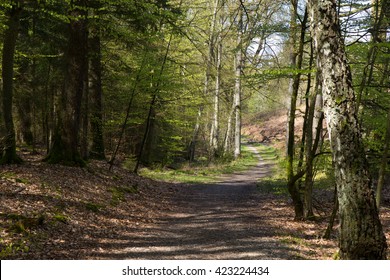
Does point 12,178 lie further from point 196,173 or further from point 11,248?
point 196,173

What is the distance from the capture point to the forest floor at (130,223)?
614 centimetres

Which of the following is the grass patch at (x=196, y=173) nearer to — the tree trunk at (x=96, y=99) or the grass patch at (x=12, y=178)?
the tree trunk at (x=96, y=99)

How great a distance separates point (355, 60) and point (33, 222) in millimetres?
7925

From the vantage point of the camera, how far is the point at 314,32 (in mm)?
4582

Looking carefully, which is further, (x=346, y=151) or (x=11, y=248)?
(x=11, y=248)

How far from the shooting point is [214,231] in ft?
26.0

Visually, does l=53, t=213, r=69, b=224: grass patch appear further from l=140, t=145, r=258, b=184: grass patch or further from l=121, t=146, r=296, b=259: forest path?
l=140, t=145, r=258, b=184: grass patch

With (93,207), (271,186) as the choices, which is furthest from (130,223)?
(271,186)

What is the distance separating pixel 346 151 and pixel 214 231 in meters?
4.34

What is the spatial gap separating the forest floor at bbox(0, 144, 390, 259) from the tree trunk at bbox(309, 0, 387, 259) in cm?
198

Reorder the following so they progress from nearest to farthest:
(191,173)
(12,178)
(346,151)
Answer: (346,151) → (12,178) → (191,173)

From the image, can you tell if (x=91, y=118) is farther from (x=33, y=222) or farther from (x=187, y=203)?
(x=33, y=222)

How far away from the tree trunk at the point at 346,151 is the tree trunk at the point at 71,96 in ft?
28.4
